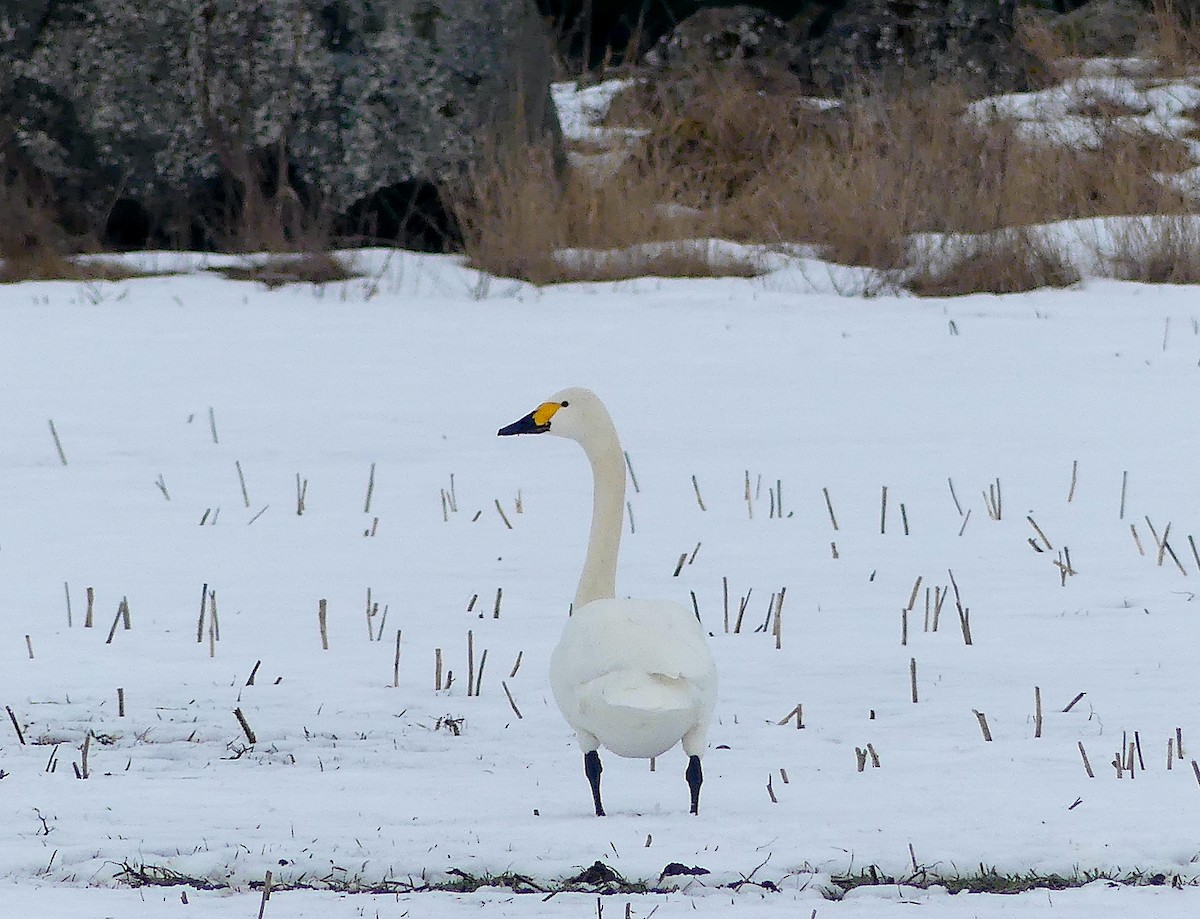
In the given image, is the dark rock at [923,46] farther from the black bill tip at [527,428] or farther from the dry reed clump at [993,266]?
the black bill tip at [527,428]

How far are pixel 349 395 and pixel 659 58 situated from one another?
9287 mm

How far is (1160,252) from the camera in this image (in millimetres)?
10414

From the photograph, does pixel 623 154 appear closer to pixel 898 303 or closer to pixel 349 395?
pixel 898 303

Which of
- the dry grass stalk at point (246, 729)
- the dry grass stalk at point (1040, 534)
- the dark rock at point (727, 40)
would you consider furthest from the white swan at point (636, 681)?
the dark rock at point (727, 40)

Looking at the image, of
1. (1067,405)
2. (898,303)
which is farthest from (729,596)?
(898,303)

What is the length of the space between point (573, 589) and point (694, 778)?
200 cm

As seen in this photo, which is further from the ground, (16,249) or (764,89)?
(764,89)

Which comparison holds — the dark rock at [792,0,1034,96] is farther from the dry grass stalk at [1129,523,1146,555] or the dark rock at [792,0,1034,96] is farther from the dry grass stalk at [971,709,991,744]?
the dry grass stalk at [971,709,991,744]

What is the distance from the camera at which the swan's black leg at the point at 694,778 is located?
2.85 m

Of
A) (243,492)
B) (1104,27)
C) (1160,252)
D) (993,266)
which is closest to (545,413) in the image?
(243,492)

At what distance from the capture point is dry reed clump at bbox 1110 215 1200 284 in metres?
10.4

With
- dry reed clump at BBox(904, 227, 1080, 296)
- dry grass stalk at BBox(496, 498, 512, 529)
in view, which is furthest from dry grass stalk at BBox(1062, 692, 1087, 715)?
dry reed clump at BBox(904, 227, 1080, 296)

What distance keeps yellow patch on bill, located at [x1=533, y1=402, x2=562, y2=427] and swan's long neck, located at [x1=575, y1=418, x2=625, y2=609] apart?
0.10 meters

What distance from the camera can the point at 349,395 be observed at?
26.5 feet
